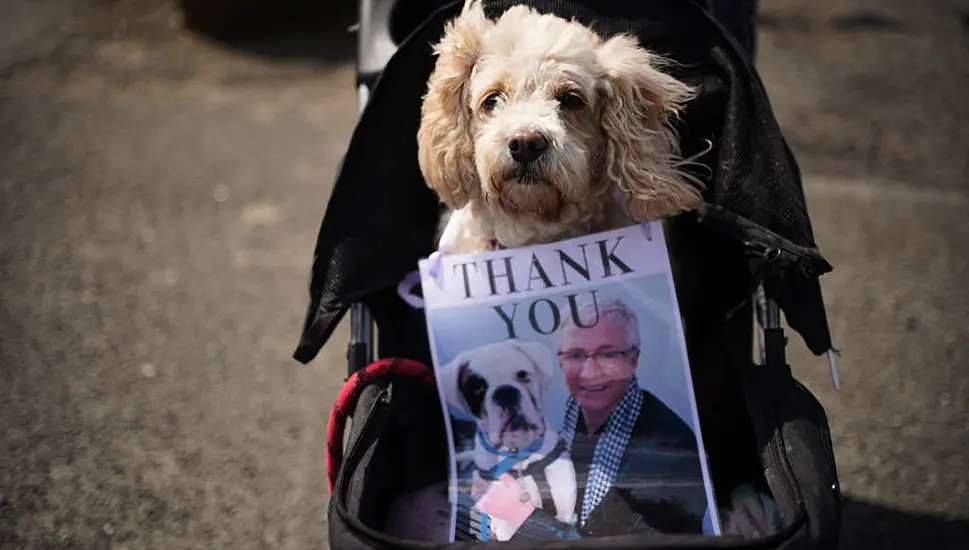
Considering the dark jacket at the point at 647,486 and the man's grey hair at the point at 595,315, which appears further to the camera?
the man's grey hair at the point at 595,315

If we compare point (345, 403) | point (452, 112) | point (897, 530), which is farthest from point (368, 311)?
point (897, 530)

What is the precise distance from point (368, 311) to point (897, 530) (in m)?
1.66

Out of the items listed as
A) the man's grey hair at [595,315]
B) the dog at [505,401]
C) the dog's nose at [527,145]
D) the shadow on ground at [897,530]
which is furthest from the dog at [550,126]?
the shadow on ground at [897,530]

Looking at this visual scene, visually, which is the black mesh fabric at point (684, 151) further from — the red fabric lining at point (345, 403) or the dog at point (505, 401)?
the dog at point (505, 401)

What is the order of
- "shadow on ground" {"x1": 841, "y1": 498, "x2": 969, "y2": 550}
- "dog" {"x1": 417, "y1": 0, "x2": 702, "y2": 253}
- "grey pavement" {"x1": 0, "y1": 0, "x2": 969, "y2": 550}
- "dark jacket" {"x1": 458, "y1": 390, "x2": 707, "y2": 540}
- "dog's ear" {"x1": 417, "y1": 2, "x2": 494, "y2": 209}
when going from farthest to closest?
"grey pavement" {"x1": 0, "y1": 0, "x2": 969, "y2": 550} → "shadow on ground" {"x1": 841, "y1": 498, "x2": 969, "y2": 550} → "dog's ear" {"x1": 417, "y1": 2, "x2": 494, "y2": 209} → "dog" {"x1": 417, "y1": 0, "x2": 702, "y2": 253} → "dark jacket" {"x1": 458, "y1": 390, "x2": 707, "y2": 540}

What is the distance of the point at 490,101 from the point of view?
208cm

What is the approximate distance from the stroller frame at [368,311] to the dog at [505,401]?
9.6 inches

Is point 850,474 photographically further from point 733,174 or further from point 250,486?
point 250,486

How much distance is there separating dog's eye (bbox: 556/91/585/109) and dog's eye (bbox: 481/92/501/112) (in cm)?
15

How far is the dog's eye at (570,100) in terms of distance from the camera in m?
2.01

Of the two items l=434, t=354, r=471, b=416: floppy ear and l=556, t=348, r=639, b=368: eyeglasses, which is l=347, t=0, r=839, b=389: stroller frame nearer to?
l=434, t=354, r=471, b=416: floppy ear

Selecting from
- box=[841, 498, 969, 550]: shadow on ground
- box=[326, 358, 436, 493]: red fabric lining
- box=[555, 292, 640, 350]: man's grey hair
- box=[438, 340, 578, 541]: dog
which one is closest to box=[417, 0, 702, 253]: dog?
box=[555, 292, 640, 350]: man's grey hair

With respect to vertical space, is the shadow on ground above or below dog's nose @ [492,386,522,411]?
below

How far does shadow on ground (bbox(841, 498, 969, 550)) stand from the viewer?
8.06 ft
